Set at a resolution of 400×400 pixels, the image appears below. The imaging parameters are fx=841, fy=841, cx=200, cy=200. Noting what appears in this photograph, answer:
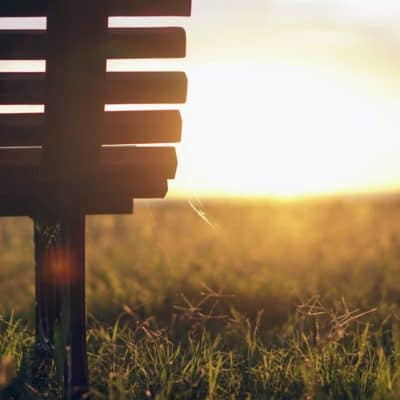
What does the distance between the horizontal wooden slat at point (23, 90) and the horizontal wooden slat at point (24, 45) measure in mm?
86

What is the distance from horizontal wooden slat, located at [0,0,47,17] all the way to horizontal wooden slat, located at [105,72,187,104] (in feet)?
1.23

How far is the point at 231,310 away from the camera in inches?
193

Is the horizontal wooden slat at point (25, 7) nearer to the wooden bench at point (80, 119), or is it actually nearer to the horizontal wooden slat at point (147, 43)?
the wooden bench at point (80, 119)

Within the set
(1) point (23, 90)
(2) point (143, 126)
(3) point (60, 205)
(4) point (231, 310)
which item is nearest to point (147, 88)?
(2) point (143, 126)

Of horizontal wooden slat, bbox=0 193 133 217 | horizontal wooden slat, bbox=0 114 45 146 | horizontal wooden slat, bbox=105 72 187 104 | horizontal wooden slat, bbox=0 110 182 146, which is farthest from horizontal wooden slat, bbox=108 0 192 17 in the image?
horizontal wooden slat, bbox=0 193 133 217

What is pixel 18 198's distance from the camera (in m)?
3.68

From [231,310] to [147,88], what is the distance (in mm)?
1871

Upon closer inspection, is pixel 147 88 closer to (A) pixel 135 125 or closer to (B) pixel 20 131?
(A) pixel 135 125

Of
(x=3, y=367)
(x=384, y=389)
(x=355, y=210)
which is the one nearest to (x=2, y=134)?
(x=3, y=367)

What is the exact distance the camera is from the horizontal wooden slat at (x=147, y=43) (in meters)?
3.42

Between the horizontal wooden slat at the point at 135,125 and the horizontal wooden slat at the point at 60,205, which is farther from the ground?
the horizontal wooden slat at the point at 135,125

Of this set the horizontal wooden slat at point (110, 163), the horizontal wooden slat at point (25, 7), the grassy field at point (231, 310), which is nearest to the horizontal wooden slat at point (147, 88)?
the horizontal wooden slat at point (110, 163)

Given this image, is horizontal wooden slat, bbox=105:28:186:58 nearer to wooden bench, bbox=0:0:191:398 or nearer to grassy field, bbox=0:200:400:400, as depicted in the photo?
wooden bench, bbox=0:0:191:398

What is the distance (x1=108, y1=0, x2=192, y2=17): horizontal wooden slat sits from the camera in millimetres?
3393
